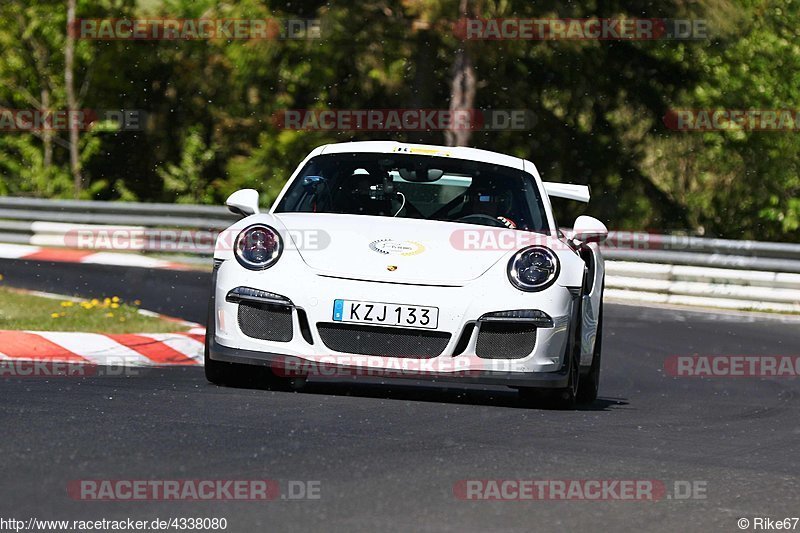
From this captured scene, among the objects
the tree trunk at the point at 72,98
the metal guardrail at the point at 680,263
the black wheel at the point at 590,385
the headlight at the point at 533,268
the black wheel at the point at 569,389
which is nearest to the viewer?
the headlight at the point at 533,268

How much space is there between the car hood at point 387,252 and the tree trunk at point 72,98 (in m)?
22.5

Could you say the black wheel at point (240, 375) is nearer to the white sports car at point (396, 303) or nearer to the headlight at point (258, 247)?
the white sports car at point (396, 303)

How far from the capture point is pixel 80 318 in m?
11.6

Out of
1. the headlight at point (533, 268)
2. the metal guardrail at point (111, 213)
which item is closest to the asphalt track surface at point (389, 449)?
the headlight at point (533, 268)

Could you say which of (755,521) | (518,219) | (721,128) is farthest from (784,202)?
(755,521)

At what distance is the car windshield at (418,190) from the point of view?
8578 mm

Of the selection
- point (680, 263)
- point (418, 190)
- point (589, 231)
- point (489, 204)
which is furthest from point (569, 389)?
point (680, 263)

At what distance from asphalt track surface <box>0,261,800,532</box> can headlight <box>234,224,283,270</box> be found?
0.64 metres

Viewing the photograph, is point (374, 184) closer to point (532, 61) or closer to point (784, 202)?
point (532, 61)

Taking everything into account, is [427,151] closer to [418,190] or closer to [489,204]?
[418,190]

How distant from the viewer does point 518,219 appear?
8.60 m

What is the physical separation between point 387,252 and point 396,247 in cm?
8

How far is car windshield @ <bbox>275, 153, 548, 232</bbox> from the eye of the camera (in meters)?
8.58

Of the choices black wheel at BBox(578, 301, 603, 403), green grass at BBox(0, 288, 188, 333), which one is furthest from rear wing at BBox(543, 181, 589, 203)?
green grass at BBox(0, 288, 188, 333)
